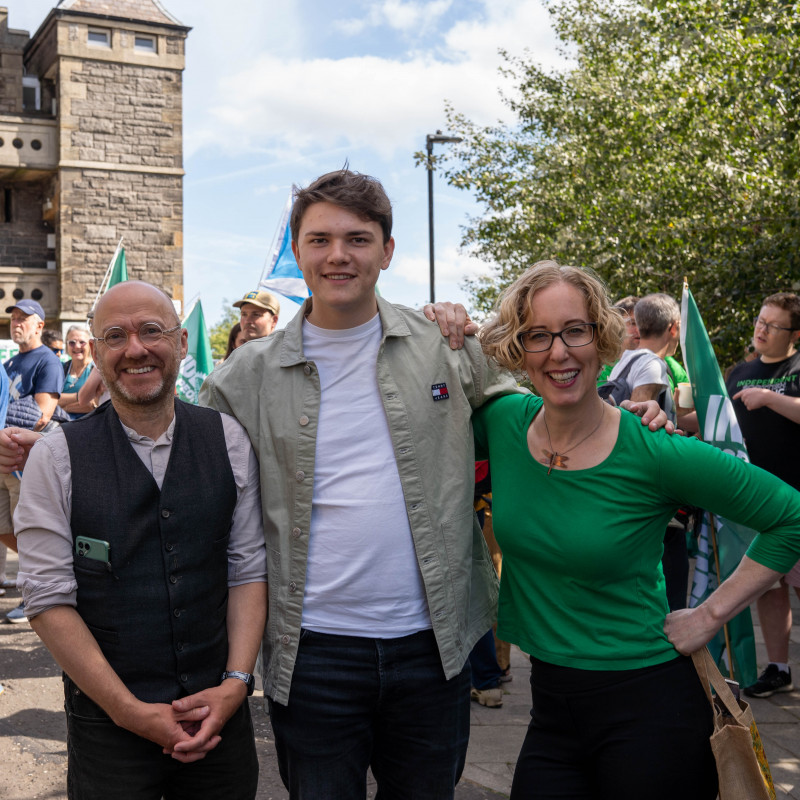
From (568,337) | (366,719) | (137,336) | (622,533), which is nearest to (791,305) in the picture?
(568,337)

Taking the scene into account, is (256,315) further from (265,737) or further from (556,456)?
(556,456)

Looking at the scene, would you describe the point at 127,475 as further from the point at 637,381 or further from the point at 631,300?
the point at 631,300

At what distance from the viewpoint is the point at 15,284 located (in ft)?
85.5

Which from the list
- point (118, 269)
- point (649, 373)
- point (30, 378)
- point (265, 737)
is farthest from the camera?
point (118, 269)

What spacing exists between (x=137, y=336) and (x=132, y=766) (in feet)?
3.34

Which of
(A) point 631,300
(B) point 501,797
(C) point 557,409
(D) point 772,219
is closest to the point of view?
(C) point 557,409

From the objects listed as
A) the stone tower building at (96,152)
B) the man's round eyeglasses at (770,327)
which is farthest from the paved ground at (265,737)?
the stone tower building at (96,152)

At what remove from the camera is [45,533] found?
2.16 metres

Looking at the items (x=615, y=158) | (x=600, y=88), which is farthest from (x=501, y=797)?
(x=600, y=88)

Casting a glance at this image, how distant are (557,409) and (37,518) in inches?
49.8

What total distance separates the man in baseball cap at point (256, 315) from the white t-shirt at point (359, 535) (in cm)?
394

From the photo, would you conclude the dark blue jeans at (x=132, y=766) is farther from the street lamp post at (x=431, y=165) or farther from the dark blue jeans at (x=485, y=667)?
the street lamp post at (x=431, y=165)

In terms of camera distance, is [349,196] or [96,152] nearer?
[349,196]

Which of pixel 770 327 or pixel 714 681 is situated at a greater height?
pixel 770 327
